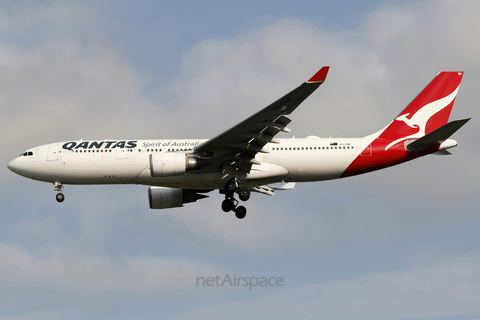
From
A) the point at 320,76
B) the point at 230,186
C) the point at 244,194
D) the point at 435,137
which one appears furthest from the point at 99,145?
the point at 435,137

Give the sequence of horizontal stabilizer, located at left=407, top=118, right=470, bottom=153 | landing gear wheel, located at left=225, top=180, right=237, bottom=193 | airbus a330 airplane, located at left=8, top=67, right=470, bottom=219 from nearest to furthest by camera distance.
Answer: horizontal stabilizer, located at left=407, top=118, right=470, bottom=153
airbus a330 airplane, located at left=8, top=67, right=470, bottom=219
landing gear wheel, located at left=225, top=180, right=237, bottom=193

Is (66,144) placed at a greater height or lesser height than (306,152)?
greater

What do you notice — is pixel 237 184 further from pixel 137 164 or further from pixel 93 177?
pixel 93 177

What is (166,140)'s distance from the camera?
2842 cm

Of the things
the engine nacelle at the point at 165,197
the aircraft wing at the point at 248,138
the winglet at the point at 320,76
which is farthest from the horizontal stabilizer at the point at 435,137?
the engine nacelle at the point at 165,197

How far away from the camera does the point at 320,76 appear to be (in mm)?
20703

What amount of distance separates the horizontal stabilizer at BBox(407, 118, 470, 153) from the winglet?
8247mm

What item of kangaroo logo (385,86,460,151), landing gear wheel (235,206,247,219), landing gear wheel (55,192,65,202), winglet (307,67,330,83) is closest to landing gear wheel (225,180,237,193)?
landing gear wheel (235,206,247,219)

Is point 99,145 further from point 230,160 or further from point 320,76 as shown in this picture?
point 320,76

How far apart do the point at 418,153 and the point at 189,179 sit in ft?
37.2

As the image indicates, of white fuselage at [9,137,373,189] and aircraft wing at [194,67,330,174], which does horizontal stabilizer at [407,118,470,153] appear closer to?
white fuselage at [9,137,373,189]

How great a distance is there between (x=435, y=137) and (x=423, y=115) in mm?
3381

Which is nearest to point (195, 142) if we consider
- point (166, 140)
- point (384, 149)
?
point (166, 140)

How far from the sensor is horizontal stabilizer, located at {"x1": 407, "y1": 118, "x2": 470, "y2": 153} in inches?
1026
